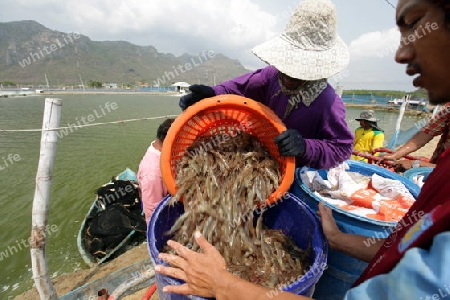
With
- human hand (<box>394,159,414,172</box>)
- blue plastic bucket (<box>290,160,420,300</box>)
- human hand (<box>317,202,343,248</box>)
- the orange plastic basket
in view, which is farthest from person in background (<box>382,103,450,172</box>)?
the orange plastic basket

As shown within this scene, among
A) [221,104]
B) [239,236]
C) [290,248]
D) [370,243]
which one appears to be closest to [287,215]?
[290,248]

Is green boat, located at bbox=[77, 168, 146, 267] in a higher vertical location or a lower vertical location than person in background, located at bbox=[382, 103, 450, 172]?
lower

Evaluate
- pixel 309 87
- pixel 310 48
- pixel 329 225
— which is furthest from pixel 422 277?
pixel 309 87

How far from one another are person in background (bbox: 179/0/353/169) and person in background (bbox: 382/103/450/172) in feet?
8.52

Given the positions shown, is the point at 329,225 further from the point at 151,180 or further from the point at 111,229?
the point at 111,229

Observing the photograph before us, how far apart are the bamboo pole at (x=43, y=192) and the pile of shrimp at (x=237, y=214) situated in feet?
5.62

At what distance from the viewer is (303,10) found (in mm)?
2211

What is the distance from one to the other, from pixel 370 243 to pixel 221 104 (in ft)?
5.66

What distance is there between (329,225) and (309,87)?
→ 1.36 m

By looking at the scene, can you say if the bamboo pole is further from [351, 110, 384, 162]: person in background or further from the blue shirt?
[351, 110, 384, 162]: person in background

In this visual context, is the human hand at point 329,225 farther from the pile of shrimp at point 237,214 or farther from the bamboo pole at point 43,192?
the bamboo pole at point 43,192

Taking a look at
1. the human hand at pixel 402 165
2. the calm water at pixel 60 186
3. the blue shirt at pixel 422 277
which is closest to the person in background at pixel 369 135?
the human hand at pixel 402 165

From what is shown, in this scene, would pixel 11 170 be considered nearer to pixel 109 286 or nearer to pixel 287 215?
pixel 109 286

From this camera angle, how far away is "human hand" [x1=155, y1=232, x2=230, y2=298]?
4.80 ft
